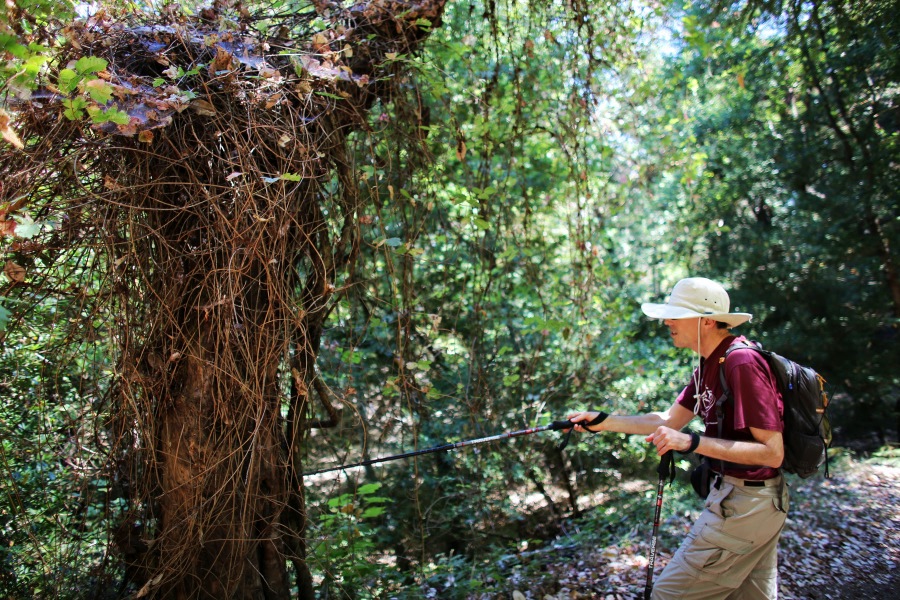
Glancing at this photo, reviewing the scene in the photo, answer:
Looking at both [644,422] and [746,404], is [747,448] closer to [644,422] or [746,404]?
[746,404]

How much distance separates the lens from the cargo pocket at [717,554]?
2.71m

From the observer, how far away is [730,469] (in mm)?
2797

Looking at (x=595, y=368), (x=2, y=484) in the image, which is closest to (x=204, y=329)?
(x=2, y=484)

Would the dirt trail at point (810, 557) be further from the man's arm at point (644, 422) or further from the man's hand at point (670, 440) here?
the man's hand at point (670, 440)

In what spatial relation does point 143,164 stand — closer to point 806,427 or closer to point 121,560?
point 121,560

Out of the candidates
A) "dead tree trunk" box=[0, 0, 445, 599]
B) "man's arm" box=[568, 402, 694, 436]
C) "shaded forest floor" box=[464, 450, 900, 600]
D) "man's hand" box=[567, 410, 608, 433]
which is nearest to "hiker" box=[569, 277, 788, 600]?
"man's arm" box=[568, 402, 694, 436]

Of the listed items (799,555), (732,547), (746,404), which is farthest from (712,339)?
(799,555)

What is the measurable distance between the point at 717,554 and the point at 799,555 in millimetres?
2678

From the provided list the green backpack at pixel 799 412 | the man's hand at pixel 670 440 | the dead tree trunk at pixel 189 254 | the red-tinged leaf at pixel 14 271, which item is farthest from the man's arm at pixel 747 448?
Answer: the red-tinged leaf at pixel 14 271

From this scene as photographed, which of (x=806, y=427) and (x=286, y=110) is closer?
(x=806, y=427)

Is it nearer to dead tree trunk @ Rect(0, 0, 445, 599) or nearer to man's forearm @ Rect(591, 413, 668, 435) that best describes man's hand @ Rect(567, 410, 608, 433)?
man's forearm @ Rect(591, 413, 668, 435)

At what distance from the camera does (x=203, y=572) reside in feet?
9.35

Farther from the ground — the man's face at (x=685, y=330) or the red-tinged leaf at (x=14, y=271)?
the red-tinged leaf at (x=14, y=271)

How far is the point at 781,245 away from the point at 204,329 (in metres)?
8.55
